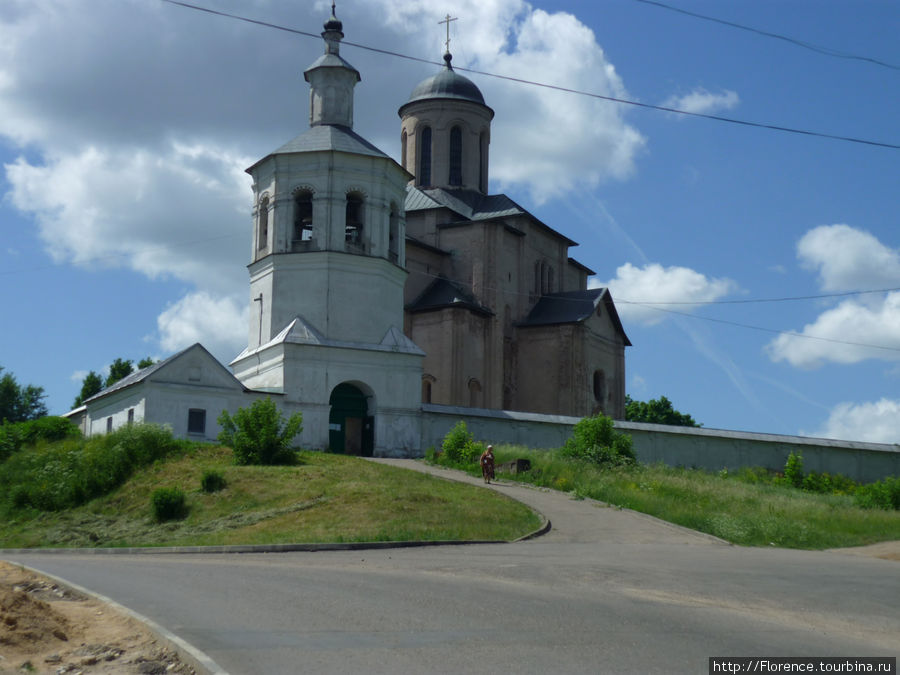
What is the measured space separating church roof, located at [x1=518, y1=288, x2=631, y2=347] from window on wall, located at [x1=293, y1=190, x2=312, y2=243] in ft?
38.4

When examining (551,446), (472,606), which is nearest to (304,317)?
(551,446)

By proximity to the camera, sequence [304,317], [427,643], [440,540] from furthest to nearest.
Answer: [304,317], [440,540], [427,643]

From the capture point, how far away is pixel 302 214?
98.4 feet

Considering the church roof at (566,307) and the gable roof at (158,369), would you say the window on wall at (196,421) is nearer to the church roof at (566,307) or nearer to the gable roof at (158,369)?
the gable roof at (158,369)

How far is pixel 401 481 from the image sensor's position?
20.8 metres

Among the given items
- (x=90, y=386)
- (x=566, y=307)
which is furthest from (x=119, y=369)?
(x=566, y=307)

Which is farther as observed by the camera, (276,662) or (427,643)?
(427,643)

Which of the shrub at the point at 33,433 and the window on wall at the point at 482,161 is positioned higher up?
the window on wall at the point at 482,161

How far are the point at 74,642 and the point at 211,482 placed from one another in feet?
43.5

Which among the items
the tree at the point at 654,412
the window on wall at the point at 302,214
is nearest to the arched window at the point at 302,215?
the window on wall at the point at 302,214

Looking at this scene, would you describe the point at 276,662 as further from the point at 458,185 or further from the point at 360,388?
the point at 458,185

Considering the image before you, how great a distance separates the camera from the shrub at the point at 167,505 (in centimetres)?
1886

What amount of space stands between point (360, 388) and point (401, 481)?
8.45 metres

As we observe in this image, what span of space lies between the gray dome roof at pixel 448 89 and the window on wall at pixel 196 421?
66.9 feet
